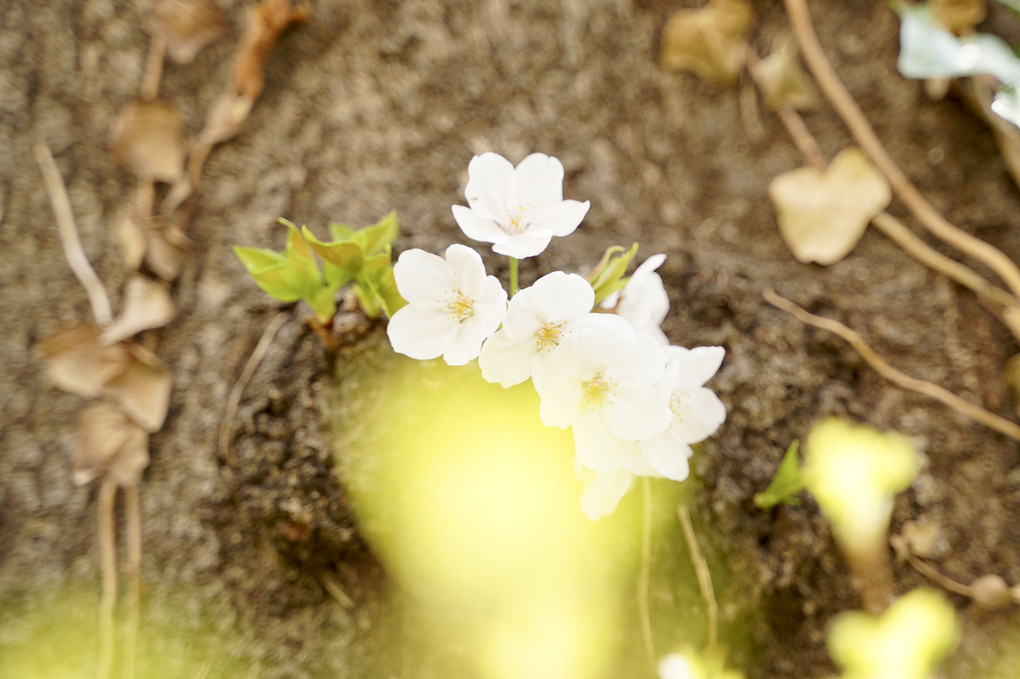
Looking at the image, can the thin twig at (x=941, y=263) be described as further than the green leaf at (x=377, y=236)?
Yes

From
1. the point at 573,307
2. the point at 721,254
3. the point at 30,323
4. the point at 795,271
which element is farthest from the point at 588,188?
the point at 30,323

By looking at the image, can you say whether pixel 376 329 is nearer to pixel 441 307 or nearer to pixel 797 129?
pixel 441 307

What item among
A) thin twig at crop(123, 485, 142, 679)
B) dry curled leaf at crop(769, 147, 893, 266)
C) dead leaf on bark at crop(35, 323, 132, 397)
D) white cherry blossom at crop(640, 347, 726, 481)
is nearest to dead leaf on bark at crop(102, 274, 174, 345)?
dead leaf on bark at crop(35, 323, 132, 397)

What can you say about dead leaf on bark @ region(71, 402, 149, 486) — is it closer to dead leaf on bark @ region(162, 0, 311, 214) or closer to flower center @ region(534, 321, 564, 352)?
dead leaf on bark @ region(162, 0, 311, 214)

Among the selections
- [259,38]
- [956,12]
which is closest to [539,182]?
[259,38]

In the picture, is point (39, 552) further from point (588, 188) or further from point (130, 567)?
point (588, 188)

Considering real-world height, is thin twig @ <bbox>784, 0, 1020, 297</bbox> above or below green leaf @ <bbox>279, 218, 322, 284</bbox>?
below

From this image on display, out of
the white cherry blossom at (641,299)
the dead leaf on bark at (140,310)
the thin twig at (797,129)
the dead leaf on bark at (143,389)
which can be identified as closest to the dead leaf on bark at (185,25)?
the dead leaf on bark at (140,310)

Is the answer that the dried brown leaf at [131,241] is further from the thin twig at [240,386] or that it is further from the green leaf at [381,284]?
the green leaf at [381,284]
